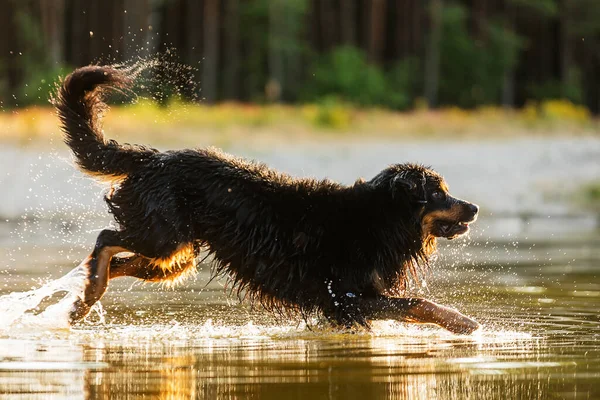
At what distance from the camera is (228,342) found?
7.24 meters

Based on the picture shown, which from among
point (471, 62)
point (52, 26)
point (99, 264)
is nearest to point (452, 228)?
point (99, 264)

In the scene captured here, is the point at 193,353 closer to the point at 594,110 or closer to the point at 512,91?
the point at 512,91

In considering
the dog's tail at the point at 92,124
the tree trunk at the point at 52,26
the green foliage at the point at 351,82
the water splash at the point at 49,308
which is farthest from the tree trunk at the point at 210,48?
the water splash at the point at 49,308

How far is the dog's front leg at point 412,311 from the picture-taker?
25.2 feet

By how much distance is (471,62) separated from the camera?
147 feet

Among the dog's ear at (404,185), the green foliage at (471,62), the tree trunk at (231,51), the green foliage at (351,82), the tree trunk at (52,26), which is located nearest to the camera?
the dog's ear at (404,185)

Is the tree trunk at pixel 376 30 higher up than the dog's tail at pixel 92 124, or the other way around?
the tree trunk at pixel 376 30

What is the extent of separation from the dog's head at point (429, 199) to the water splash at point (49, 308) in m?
2.15

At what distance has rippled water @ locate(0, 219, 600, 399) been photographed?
5.67 metres

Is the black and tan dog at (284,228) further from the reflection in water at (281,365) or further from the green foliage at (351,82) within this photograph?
the green foliage at (351,82)

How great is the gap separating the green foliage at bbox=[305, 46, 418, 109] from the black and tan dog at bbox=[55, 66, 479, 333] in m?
31.2

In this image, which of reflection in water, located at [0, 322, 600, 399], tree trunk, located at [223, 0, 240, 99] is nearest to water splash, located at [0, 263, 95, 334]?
reflection in water, located at [0, 322, 600, 399]

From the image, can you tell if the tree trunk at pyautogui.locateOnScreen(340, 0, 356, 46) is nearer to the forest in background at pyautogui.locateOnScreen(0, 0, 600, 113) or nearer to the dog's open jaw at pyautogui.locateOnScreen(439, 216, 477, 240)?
the forest in background at pyautogui.locateOnScreen(0, 0, 600, 113)

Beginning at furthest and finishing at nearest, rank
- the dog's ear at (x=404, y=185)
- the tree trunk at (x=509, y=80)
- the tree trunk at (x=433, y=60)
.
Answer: the tree trunk at (x=509, y=80), the tree trunk at (x=433, y=60), the dog's ear at (x=404, y=185)
